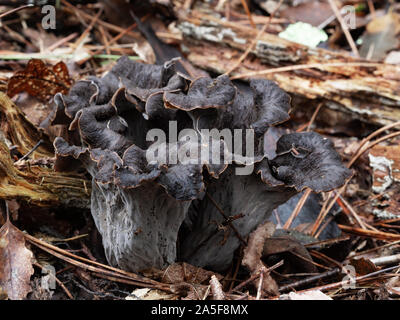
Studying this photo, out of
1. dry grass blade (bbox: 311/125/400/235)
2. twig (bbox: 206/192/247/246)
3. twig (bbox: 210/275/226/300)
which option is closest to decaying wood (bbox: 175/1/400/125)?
dry grass blade (bbox: 311/125/400/235)

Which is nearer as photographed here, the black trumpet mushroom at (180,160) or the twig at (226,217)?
the black trumpet mushroom at (180,160)

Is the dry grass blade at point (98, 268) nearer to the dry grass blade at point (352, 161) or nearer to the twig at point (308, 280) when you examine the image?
the twig at point (308, 280)

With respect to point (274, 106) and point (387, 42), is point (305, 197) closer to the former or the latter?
point (274, 106)

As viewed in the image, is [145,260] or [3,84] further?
[3,84]

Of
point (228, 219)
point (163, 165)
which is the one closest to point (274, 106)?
point (228, 219)

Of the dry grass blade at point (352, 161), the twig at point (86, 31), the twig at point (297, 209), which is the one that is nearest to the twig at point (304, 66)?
the dry grass blade at point (352, 161)

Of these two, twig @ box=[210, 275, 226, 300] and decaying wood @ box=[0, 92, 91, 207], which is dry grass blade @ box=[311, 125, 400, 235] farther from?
decaying wood @ box=[0, 92, 91, 207]
